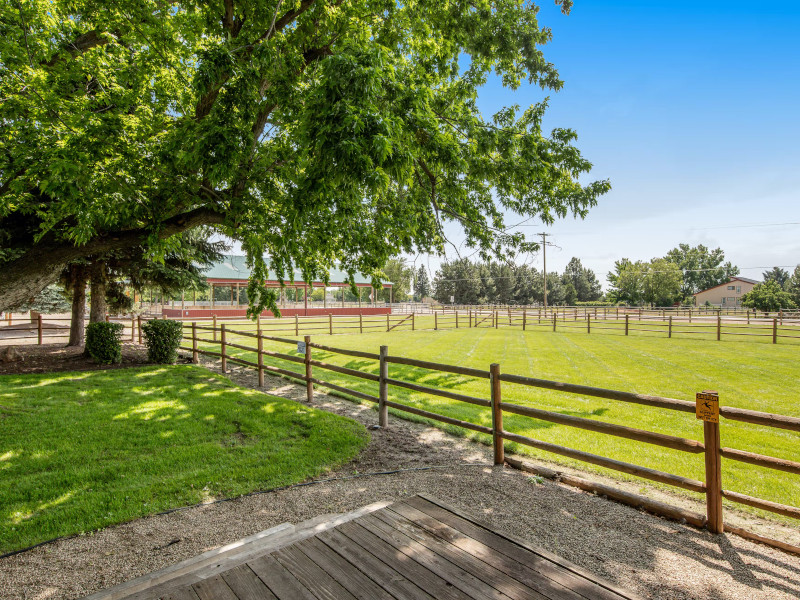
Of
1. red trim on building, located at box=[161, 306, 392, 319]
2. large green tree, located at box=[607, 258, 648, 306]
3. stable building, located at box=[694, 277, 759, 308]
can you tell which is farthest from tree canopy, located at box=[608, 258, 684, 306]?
red trim on building, located at box=[161, 306, 392, 319]

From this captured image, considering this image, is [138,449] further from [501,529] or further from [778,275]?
[778,275]

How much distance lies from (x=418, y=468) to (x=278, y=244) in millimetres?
3808

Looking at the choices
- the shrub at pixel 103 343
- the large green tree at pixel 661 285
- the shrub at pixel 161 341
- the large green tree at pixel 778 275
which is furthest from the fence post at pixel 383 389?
the large green tree at pixel 778 275

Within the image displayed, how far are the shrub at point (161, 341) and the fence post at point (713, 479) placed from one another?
12316 mm

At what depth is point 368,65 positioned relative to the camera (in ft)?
13.7

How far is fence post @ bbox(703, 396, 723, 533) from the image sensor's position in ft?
10.9

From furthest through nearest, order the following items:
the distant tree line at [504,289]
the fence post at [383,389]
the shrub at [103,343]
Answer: the distant tree line at [504,289], the shrub at [103,343], the fence post at [383,389]

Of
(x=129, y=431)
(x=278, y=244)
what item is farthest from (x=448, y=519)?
(x=129, y=431)

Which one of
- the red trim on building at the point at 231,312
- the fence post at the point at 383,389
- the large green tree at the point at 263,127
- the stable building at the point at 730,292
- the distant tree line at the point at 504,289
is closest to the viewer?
the large green tree at the point at 263,127

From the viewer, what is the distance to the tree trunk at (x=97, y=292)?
12602mm

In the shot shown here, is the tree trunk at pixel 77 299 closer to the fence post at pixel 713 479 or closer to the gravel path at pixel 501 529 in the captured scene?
the gravel path at pixel 501 529

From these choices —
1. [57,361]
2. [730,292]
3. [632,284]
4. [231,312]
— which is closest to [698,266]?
[730,292]

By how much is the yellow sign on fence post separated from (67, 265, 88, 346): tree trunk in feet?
49.9

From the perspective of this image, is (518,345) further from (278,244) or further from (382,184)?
(382,184)
